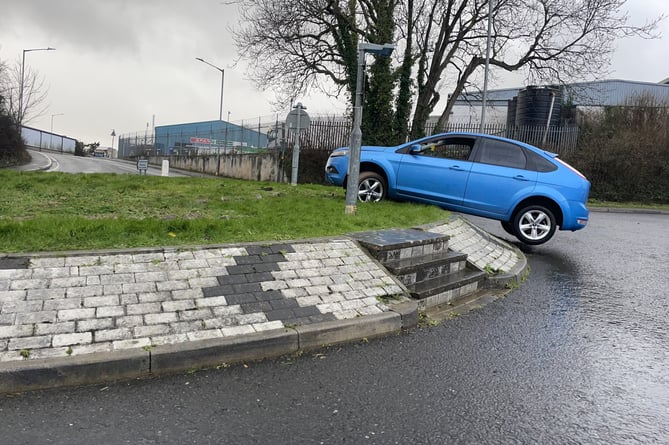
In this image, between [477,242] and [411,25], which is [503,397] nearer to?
[477,242]

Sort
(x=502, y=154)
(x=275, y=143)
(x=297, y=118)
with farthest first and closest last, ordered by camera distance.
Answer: (x=275, y=143) < (x=297, y=118) < (x=502, y=154)

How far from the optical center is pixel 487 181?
30.3 ft

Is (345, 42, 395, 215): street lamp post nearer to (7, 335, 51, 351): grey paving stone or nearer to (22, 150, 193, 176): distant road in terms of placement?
(7, 335, 51, 351): grey paving stone

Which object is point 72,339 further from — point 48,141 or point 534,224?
point 48,141

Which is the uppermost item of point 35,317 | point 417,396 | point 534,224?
point 534,224

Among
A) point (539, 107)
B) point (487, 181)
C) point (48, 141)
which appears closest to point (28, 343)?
point (487, 181)

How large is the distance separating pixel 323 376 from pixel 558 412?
1.66m

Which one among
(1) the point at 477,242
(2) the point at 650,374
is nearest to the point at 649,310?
(2) the point at 650,374

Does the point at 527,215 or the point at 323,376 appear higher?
the point at 527,215

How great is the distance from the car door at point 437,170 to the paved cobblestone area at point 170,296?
4.33 meters

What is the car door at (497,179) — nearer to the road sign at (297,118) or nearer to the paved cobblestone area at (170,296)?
the paved cobblestone area at (170,296)

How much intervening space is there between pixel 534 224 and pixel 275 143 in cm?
1803

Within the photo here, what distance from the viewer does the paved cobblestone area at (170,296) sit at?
3.76 metres

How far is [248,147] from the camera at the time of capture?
96.1 ft
